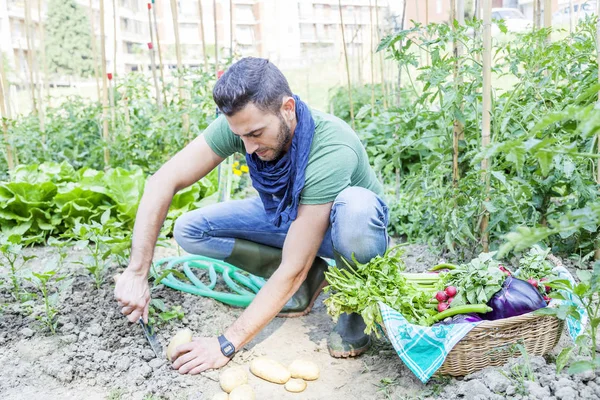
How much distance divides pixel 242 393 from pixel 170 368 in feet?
1.18

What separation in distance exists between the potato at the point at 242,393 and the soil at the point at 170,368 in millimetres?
112

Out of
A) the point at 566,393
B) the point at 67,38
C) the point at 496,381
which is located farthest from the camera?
the point at 67,38

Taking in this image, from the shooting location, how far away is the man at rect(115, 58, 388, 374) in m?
1.94

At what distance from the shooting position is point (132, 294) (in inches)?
81.0

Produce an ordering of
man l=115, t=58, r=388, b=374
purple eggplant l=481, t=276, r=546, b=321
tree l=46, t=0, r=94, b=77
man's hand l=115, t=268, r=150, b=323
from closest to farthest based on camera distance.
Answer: purple eggplant l=481, t=276, r=546, b=321, man l=115, t=58, r=388, b=374, man's hand l=115, t=268, r=150, b=323, tree l=46, t=0, r=94, b=77

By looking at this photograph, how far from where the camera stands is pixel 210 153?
231 centimetres

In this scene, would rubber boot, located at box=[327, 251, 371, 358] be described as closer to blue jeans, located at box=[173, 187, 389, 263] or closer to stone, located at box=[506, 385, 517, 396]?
blue jeans, located at box=[173, 187, 389, 263]

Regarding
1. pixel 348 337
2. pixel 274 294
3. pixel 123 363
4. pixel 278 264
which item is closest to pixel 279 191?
pixel 274 294

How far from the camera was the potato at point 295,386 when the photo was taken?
200 cm

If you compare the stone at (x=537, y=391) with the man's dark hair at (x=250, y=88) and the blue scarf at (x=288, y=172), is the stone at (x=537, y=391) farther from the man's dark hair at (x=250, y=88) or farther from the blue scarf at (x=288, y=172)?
the man's dark hair at (x=250, y=88)

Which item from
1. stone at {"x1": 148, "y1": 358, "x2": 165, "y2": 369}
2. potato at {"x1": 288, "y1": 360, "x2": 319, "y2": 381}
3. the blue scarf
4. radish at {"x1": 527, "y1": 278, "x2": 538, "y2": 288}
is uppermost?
the blue scarf

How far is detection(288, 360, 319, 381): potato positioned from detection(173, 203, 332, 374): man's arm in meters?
0.21

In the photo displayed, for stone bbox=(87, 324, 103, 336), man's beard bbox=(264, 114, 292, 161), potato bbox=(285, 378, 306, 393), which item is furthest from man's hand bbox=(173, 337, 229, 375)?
man's beard bbox=(264, 114, 292, 161)

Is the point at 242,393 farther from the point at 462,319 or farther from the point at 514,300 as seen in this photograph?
the point at 514,300
